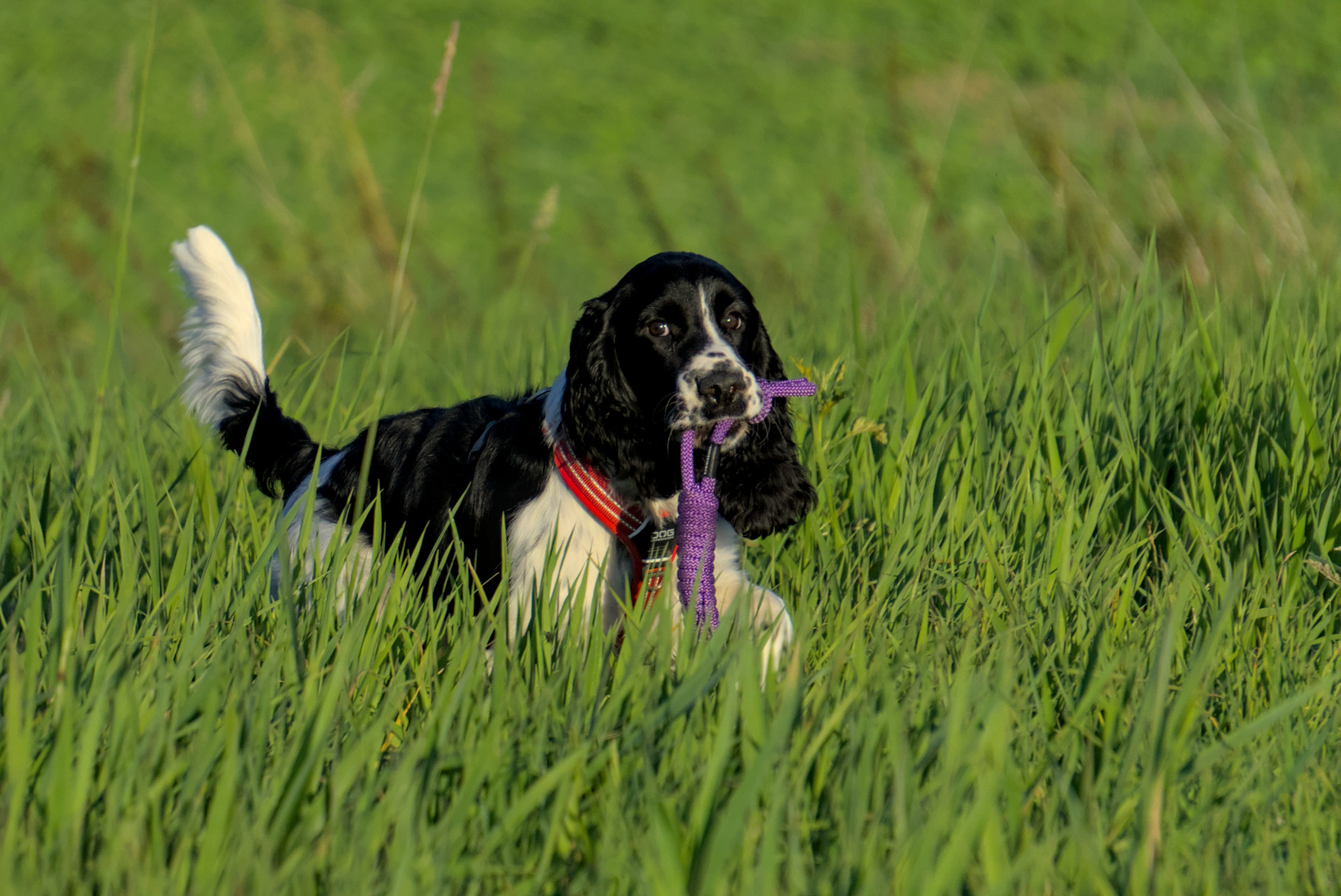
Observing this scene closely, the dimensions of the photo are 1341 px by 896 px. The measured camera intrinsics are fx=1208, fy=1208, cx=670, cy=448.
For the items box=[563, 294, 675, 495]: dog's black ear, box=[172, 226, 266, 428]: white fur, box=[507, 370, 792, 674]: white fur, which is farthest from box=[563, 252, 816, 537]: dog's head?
box=[172, 226, 266, 428]: white fur

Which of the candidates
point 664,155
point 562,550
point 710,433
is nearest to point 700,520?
point 710,433

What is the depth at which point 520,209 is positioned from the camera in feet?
45.4

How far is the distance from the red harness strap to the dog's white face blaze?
1.07 feet

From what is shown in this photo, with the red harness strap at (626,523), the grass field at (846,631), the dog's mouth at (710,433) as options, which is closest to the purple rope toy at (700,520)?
the dog's mouth at (710,433)

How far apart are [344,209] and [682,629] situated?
440 inches

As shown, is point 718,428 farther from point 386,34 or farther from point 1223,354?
point 386,34

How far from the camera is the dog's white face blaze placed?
10.4 feet

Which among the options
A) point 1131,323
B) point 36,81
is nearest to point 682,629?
point 1131,323

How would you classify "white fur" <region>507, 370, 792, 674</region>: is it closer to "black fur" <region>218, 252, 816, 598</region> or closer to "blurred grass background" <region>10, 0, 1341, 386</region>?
"black fur" <region>218, 252, 816, 598</region>

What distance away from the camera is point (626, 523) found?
3.38 meters

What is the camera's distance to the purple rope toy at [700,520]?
121 inches

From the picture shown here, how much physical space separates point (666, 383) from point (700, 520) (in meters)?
0.42

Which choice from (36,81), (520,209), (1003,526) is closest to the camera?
(1003,526)

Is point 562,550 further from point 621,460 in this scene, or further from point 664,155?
point 664,155
